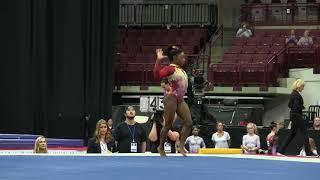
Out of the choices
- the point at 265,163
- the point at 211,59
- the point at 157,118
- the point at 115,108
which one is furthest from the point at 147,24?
the point at 265,163

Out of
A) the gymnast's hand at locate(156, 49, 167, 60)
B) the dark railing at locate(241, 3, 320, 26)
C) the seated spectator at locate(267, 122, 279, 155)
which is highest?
the dark railing at locate(241, 3, 320, 26)

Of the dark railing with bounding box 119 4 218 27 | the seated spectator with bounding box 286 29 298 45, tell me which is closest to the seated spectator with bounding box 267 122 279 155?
the seated spectator with bounding box 286 29 298 45

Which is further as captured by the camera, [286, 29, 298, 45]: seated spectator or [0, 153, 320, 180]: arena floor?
[286, 29, 298, 45]: seated spectator

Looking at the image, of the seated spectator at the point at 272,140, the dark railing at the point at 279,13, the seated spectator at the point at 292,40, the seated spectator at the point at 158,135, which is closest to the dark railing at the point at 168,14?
the dark railing at the point at 279,13

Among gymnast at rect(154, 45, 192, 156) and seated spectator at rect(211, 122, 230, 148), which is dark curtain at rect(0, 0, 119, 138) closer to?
seated spectator at rect(211, 122, 230, 148)

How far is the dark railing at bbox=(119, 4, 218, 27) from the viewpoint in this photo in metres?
22.7

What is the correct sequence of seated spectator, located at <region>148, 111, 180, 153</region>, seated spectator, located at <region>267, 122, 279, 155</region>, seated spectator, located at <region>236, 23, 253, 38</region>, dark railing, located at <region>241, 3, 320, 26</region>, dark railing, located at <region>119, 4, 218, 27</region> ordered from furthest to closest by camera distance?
dark railing, located at <region>119, 4, 218, 27</region>
dark railing, located at <region>241, 3, 320, 26</region>
seated spectator, located at <region>236, 23, 253, 38</region>
seated spectator, located at <region>267, 122, 279, 155</region>
seated spectator, located at <region>148, 111, 180, 153</region>

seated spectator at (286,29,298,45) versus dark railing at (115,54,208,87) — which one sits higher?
seated spectator at (286,29,298,45)

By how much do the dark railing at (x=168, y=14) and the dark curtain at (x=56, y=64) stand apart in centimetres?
661

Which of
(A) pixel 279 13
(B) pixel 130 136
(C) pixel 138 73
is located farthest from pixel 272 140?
(A) pixel 279 13

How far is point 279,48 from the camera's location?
18859mm

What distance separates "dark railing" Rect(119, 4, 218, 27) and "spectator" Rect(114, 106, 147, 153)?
15.4 metres

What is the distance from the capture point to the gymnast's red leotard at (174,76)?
566 cm

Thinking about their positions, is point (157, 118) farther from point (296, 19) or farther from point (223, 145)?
point (296, 19)
